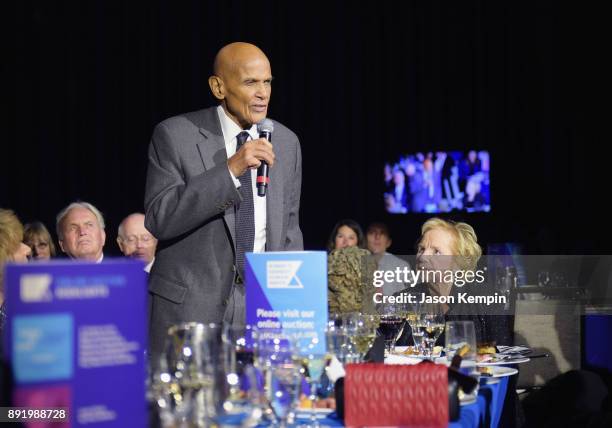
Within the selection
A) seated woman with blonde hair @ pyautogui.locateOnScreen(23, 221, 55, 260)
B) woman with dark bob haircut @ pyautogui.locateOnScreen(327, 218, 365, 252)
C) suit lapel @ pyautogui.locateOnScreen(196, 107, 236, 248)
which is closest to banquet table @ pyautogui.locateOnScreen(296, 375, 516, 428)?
suit lapel @ pyautogui.locateOnScreen(196, 107, 236, 248)

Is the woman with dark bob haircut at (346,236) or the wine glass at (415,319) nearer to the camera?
the wine glass at (415,319)

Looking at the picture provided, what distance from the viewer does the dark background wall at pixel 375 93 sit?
10.0 m

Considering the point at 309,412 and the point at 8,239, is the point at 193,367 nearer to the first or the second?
the point at 309,412

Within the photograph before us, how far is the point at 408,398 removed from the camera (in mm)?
1604

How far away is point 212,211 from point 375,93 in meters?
8.86

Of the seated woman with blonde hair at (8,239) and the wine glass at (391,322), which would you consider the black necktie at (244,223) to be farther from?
the seated woman with blonde hair at (8,239)

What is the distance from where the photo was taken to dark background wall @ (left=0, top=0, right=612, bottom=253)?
394 inches

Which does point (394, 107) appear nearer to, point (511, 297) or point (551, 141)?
point (551, 141)

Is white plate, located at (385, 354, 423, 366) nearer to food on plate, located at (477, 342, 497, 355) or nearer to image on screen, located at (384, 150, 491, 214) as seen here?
food on plate, located at (477, 342, 497, 355)

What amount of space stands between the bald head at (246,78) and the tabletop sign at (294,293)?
670 millimetres

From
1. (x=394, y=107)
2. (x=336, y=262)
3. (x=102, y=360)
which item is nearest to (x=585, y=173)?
(x=394, y=107)

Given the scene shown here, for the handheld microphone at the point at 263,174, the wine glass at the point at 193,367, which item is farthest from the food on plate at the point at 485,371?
the wine glass at the point at 193,367

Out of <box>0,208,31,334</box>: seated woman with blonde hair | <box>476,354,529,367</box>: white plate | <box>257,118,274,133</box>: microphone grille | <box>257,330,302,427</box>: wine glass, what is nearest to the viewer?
<box>257,330,302,427</box>: wine glass

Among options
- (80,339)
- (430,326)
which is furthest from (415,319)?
(80,339)
